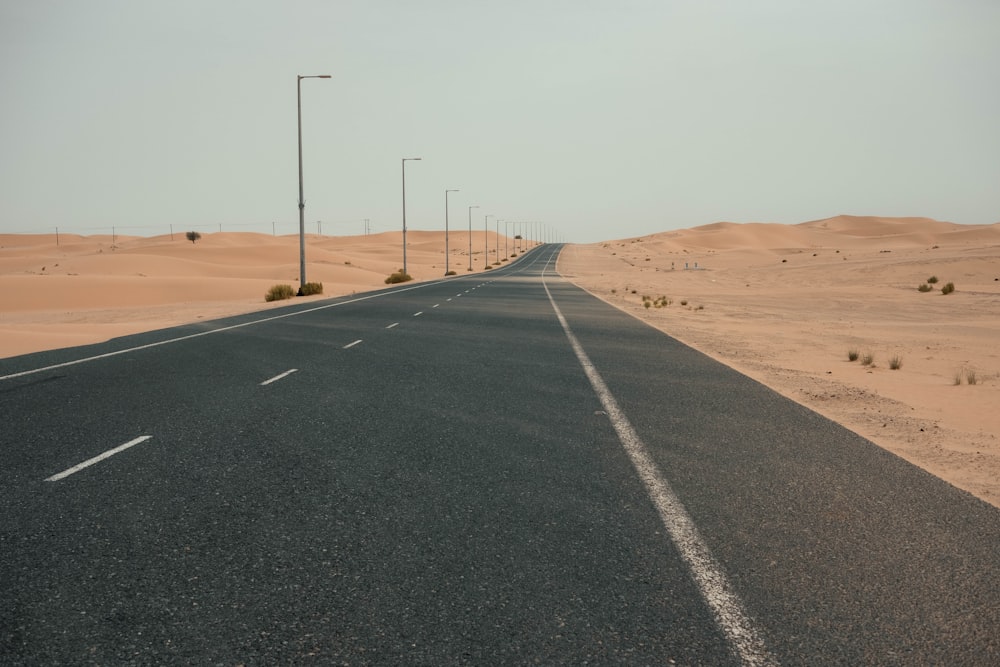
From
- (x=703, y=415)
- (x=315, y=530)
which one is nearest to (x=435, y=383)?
(x=703, y=415)

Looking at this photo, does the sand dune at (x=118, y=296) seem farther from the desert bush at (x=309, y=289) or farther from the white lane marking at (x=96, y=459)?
the white lane marking at (x=96, y=459)

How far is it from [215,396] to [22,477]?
3.90 m

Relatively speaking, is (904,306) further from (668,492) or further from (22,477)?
(22,477)

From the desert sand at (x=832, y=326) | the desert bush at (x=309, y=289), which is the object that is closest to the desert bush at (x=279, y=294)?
the desert bush at (x=309, y=289)

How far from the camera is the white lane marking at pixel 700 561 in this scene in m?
3.70

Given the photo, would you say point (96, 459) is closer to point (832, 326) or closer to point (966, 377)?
point (966, 377)

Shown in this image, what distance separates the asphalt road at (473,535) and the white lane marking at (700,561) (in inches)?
0.7

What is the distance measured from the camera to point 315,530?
518 centimetres

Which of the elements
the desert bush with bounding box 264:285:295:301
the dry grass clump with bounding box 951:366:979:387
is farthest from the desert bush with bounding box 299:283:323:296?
the dry grass clump with bounding box 951:366:979:387

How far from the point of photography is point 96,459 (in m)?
6.98

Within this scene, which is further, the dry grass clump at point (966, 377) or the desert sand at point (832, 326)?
the dry grass clump at point (966, 377)

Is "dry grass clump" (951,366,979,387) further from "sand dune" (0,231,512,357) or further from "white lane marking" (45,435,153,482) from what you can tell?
"sand dune" (0,231,512,357)

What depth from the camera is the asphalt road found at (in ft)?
12.3

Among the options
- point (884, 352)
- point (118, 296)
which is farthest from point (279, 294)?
point (884, 352)
